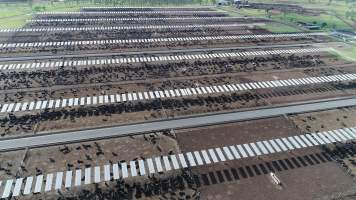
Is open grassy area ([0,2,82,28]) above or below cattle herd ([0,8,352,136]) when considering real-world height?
above

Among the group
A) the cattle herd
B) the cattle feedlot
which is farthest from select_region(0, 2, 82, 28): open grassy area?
the cattle feedlot

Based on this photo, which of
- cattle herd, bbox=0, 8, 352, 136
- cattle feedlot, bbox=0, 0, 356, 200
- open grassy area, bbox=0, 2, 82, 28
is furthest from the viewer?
open grassy area, bbox=0, 2, 82, 28

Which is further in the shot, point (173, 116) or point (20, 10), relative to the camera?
point (20, 10)

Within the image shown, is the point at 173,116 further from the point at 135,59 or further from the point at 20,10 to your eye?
the point at 20,10

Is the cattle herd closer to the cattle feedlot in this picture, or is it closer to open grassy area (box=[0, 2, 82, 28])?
the cattle feedlot

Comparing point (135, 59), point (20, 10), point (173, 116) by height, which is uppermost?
point (20, 10)

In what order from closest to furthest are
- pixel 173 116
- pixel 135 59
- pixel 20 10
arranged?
pixel 173 116, pixel 135 59, pixel 20 10

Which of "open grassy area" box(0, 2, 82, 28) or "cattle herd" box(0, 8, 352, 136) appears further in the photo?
"open grassy area" box(0, 2, 82, 28)

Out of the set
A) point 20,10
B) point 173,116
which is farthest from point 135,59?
point 20,10

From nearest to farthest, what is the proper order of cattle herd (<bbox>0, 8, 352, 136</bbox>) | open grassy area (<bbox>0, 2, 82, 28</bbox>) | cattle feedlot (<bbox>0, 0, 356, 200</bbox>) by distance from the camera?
cattle feedlot (<bbox>0, 0, 356, 200</bbox>)
cattle herd (<bbox>0, 8, 352, 136</bbox>)
open grassy area (<bbox>0, 2, 82, 28</bbox>)
